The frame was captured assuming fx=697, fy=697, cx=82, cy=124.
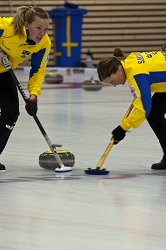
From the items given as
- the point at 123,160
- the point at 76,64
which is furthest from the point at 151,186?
the point at 76,64

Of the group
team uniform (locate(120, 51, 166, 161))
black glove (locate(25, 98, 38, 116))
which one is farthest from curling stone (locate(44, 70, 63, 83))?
team uniform (locate(120, 51, 166, 161))

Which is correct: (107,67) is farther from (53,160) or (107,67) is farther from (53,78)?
(53,78)

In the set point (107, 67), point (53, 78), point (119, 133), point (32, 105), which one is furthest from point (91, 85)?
point (107, 67)

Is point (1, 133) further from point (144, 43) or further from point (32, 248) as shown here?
point (144, 43)

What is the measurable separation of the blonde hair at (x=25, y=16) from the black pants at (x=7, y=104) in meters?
0.42

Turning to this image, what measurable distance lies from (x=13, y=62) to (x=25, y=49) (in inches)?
7.3

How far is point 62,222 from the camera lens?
3.58 m

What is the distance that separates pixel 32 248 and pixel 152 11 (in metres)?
14.0

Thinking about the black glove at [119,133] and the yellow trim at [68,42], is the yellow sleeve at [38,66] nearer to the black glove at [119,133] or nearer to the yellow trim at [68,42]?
the black glove at [119,133]

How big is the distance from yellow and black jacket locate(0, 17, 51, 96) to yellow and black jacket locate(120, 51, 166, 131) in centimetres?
66

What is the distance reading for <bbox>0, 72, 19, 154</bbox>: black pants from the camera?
4.96 m

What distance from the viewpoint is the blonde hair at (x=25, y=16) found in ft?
15.3

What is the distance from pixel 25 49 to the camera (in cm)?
486

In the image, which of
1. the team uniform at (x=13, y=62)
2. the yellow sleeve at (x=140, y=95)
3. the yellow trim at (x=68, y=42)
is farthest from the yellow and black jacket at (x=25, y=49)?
the yellow trim at (x=68, y=42)
